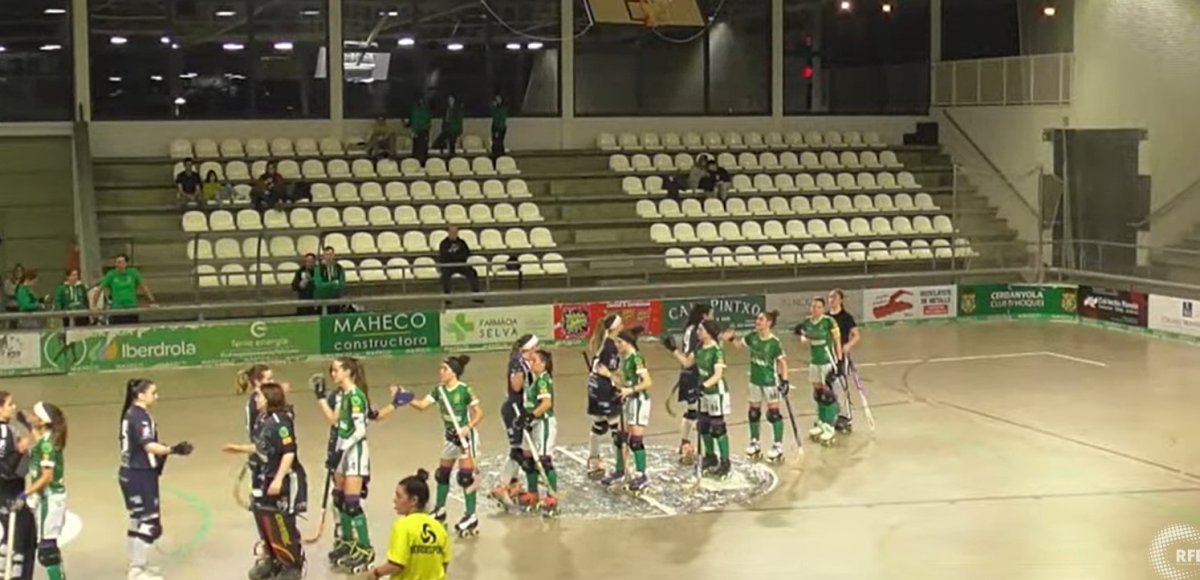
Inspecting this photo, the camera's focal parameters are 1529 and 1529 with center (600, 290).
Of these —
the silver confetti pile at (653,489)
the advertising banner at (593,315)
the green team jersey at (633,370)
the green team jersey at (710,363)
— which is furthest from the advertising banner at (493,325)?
the green team jersey at (633,370)

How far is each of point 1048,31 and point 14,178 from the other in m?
19.4

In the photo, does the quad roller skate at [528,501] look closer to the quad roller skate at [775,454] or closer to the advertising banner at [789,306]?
the quad roller skate at [775,454]

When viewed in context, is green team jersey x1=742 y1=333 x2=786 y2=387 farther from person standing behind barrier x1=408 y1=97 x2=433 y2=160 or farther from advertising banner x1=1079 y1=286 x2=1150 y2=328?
person standing behind barrier x1=408 y1=97 x2=433 y2=160

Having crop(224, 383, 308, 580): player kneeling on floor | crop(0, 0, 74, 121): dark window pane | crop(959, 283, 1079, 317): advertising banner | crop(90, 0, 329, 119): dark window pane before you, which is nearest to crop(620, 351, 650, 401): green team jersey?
crop(224, 383, 308, 580): player kneeling on floor

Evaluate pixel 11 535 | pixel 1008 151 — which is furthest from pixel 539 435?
pixel 1008 151

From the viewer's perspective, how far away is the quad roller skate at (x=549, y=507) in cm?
1303

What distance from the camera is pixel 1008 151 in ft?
A: 101

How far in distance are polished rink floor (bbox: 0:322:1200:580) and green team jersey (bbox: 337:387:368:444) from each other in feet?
3.75

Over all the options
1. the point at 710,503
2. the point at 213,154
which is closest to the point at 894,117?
the point at 213,154

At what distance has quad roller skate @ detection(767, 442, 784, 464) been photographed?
15.4 m

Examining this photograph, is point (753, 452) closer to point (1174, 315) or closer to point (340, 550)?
point (340, 550)

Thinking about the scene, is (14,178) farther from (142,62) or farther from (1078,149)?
(1078,149)

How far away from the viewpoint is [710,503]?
13602mm

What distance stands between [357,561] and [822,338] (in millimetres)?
6527
